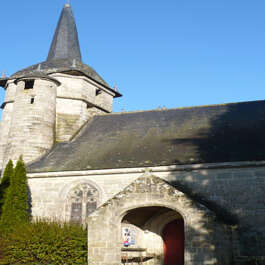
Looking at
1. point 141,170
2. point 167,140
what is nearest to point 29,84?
point 167,140

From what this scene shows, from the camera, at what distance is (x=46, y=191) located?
49.1 ft

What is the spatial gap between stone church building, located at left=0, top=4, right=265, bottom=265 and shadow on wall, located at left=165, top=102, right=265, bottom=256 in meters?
0.03

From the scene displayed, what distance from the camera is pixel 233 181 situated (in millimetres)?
12852

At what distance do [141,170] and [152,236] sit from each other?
2710 mm

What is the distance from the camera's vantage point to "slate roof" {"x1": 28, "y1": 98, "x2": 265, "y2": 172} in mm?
13961

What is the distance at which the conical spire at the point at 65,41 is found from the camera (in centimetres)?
2295

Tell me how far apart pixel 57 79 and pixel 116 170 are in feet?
29.8

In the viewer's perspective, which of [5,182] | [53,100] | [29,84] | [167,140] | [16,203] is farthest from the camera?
[29,84]

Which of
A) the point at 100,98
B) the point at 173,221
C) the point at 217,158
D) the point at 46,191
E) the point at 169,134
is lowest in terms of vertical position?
the point at 173,221

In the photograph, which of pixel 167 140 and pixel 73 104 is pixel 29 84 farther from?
pixel 167 140

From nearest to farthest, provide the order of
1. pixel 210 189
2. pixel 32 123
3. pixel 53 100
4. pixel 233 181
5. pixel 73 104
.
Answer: pixel 233 181 → pixel 210 189 → pixel 32 123 → pixel 53 100 → pixel 73 104

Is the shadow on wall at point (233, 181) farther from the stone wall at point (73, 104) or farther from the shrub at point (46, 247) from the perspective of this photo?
the stone wall at point (73, 104)

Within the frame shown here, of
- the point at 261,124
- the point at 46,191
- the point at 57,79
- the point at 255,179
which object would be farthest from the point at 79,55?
the point at 255,179

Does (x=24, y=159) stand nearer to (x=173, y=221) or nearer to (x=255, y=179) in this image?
(x=173, y=221)
